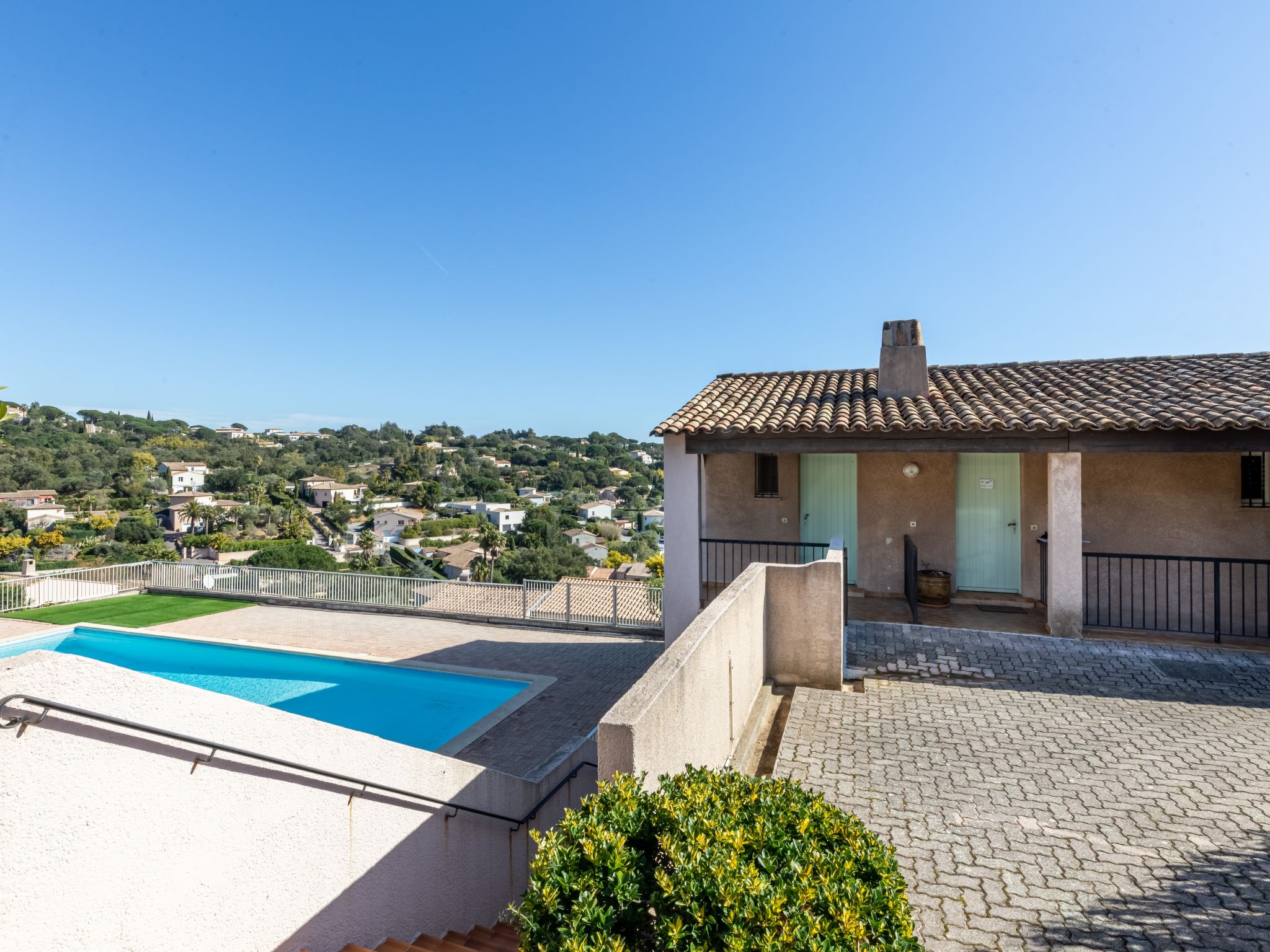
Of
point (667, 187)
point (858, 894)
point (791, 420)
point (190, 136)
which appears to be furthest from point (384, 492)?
point (858, 894)

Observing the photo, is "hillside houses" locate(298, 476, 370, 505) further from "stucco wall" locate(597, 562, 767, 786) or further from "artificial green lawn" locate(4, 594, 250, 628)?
"stucco wall" locate(597, 562, 767, 786)

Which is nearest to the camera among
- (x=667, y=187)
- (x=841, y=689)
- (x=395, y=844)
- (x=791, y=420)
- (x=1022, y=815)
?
(x=395, y=844)

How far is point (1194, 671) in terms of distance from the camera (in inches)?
291

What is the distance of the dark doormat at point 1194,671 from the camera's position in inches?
281

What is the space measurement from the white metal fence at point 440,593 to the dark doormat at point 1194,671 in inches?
382

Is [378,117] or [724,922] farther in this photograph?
[378,117]

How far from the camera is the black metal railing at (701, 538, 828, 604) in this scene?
11438 millimetres

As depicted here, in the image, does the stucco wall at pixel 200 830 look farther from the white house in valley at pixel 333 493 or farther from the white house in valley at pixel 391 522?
the white house in valley at pixel 333 493

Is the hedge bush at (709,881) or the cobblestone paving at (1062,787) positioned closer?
the hedge bush at (709,881)

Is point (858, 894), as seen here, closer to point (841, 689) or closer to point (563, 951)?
point (563, 951)

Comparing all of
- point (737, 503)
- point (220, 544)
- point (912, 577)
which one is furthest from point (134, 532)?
point (912, 577)

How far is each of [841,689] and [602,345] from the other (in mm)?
41380

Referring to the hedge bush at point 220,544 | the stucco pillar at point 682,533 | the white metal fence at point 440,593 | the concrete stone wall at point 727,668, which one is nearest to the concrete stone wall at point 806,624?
the concrete stone wall at point 727,668

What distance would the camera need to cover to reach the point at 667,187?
19.7 meters
